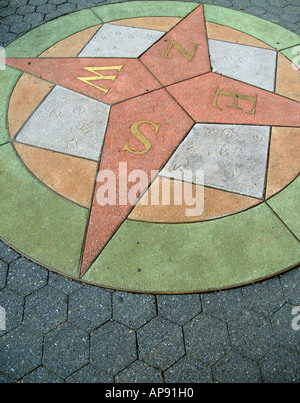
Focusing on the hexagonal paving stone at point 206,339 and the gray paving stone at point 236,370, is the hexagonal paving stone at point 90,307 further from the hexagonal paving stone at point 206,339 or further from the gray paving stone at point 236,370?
the gray paving stone at point 236,370

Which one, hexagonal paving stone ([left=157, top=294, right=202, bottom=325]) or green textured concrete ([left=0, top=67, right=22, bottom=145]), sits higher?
green textured concrete ([left=0, top=67, right=22, bottom=145])

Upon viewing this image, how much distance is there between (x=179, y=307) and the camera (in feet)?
7.84

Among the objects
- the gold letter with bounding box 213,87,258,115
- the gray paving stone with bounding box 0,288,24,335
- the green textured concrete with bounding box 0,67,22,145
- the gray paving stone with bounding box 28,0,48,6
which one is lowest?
the gray paving stone with bounding box 0,288,24,335

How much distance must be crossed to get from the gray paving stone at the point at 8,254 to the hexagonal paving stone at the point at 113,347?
34.8 inches

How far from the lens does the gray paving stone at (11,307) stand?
2328 millimetres

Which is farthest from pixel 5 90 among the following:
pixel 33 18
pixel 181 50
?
pixel 181 50

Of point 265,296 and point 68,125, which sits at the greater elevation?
point 68,125

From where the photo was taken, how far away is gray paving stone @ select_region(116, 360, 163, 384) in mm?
Result: 2117

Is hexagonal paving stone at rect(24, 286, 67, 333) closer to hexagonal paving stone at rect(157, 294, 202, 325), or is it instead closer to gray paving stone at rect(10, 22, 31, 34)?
hexagonal paving stone at rect(157, 294, 202, 325)

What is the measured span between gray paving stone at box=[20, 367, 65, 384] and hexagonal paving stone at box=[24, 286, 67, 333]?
247 mm

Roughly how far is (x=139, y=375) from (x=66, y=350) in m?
0.50

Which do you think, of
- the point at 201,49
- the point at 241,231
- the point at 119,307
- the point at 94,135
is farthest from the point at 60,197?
the point at 201,49

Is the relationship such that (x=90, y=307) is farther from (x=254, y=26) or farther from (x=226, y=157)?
(x=254, y=26)

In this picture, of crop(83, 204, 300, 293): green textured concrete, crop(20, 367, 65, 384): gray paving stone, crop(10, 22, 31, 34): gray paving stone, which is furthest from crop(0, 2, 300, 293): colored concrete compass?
crop(20, 367, 65, 384): gray paving stone
